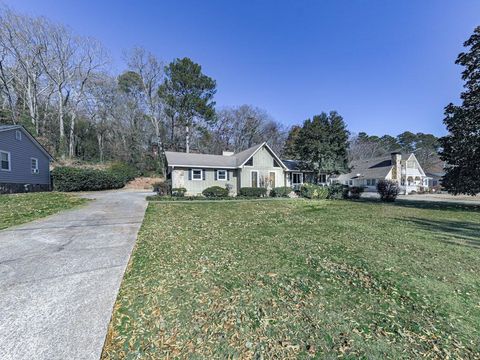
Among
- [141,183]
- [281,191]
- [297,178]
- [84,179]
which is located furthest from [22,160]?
[297,178]

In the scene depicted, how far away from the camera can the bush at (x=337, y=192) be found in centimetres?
2114

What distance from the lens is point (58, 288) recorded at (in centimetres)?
341

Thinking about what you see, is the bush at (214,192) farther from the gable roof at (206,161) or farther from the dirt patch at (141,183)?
the dirt patch at (141,183)

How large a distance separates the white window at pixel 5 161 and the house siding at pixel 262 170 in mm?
17495

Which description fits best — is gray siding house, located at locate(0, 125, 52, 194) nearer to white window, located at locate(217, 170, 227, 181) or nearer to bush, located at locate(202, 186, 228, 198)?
bush, located at locate(202, 186, 228, 198)

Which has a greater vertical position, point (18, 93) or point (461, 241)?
point (18, 93)

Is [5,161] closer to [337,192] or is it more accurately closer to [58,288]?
[58,288]

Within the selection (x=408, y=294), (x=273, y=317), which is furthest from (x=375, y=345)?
(x=408, y=294)

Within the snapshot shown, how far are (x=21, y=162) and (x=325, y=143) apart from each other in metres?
26.5

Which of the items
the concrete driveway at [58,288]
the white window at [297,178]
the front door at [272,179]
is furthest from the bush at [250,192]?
the concrete driveway at [58,288]

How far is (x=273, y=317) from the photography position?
9.49 feet

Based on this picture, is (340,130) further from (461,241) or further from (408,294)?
(408,294)

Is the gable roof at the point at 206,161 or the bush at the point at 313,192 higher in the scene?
the gable roof at the point at 206,161

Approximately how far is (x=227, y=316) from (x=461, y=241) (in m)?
7.44
